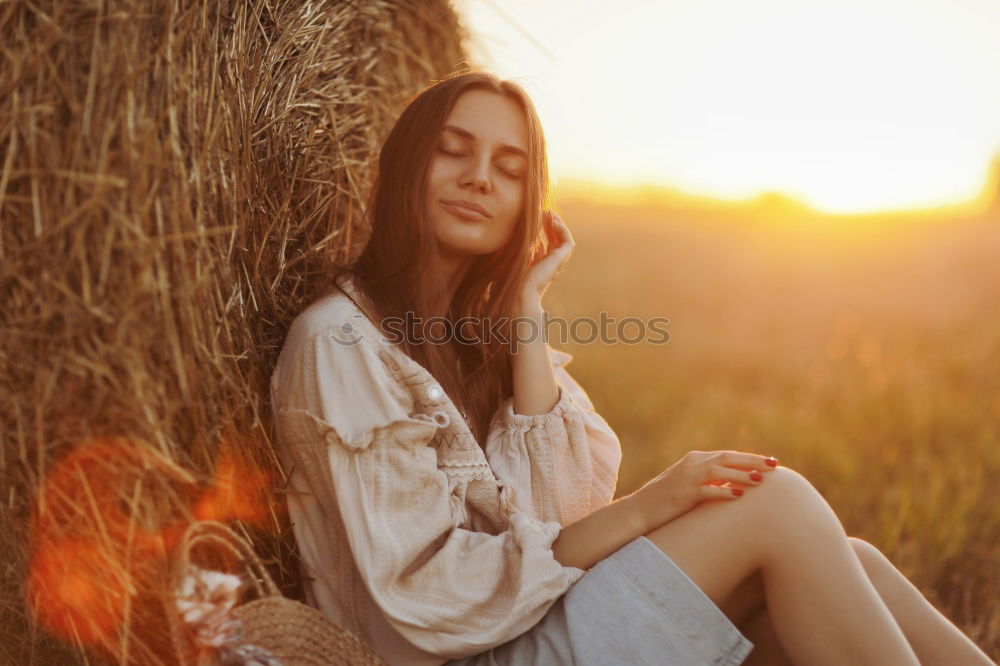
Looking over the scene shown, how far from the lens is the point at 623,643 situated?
1.82 m

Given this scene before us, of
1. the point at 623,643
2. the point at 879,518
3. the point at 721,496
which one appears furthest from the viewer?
the point at 879,518

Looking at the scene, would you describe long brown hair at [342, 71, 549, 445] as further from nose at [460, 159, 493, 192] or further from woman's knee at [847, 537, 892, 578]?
woman's knee at [847, 537, 892, 578]

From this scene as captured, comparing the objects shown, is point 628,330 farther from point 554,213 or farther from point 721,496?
point 721,496

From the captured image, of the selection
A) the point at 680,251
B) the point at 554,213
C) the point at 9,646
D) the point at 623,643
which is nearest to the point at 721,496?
the point at 623,643

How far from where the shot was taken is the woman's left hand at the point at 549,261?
2572 millimetres

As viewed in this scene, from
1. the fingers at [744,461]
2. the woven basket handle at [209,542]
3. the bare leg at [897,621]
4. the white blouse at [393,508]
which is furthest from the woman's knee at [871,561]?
the woven basket handle at [209,542]

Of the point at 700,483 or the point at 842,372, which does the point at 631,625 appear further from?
the point at 842,372

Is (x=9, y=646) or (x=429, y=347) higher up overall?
(x=429, y=347)

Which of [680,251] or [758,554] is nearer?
[758,554]

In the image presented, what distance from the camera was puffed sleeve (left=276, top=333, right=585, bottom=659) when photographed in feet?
5.86

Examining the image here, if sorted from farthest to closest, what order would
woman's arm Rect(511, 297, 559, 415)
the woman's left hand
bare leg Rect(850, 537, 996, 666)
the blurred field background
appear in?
the blurred field background, the woman's left hand, woman's arm Rect(511, 297, 559, 415), bare leg Rect(850, 537, 996, 666)

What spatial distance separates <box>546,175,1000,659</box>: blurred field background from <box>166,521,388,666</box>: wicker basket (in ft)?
6.94

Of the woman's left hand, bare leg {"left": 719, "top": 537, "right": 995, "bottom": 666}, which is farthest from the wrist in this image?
the woman's left hand

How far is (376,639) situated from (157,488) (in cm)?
68
